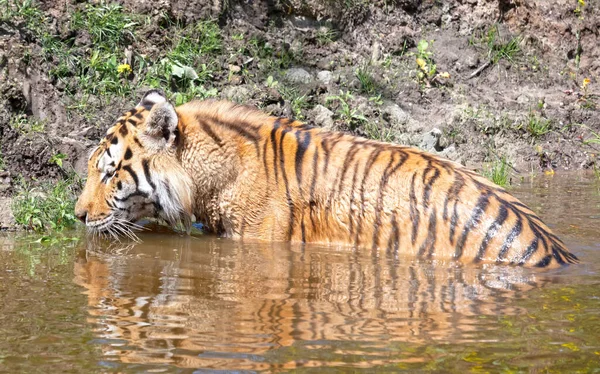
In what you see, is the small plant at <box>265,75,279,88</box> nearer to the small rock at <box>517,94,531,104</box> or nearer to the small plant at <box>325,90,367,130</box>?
the small plant at <box>325,90,367,130</box>

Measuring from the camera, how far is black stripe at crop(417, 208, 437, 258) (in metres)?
5.69

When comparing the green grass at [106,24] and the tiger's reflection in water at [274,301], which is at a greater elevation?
the green grass at [106,24]

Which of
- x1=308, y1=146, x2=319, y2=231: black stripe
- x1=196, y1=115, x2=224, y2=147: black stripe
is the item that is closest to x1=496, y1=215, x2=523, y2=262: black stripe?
x1=308, y1=146, x2=319, y2=231: black stripe

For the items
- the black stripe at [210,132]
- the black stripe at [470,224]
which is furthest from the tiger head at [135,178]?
the black stripe at [470,224]

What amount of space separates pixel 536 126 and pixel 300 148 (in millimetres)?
5644

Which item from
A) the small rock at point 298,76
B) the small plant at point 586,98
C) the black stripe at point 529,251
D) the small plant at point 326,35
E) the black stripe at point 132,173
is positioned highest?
the small plant at point 326,35

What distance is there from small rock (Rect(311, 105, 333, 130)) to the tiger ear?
11.5 ft

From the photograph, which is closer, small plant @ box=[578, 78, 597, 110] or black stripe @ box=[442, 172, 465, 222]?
black stripe @ box=[442, 172, 465, 222]

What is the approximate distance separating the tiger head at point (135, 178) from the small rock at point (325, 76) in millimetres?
4357

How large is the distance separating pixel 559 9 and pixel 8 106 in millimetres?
8760

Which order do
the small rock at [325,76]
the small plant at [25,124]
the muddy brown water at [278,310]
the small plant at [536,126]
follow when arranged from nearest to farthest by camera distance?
the muddy brown water at [278,310] < the small plant at [25,124] < the small rock at [325,76] < the small plant at [536,126]

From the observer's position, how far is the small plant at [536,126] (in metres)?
11.0

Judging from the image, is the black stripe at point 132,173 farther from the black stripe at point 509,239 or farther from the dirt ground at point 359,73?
the black stripe at point 509,239

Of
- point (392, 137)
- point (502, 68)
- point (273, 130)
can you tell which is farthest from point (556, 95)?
point (273, 130)
